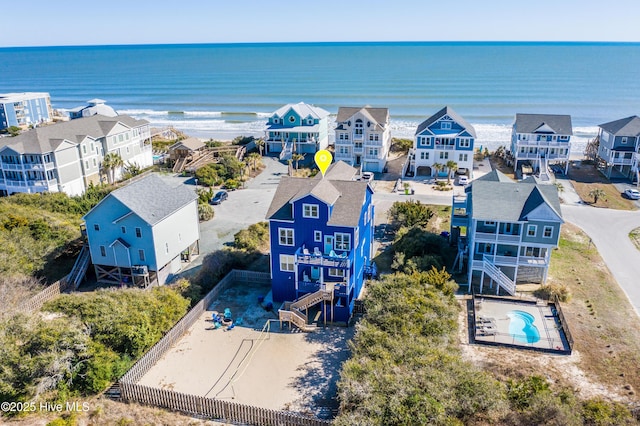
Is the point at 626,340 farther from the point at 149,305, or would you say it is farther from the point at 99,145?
the point at 99,145

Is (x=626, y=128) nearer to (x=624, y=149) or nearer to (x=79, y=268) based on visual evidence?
(x=624, y=149)

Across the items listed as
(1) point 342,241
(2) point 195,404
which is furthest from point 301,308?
(2) point 195,404

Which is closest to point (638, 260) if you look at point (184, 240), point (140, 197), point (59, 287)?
point (184, 240)

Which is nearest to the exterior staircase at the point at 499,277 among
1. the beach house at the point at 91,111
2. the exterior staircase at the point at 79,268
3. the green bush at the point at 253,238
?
the green bush at the point at 253,238

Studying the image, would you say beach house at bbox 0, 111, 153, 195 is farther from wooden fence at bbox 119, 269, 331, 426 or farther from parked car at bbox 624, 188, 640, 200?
parked car at bbox 624, 188, 640, 200

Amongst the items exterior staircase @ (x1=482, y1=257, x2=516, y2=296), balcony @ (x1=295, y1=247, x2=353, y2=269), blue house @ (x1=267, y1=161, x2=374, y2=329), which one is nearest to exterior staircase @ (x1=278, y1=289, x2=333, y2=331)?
blue house @ (x1=267, y1=161, x2=374, y2=329)
